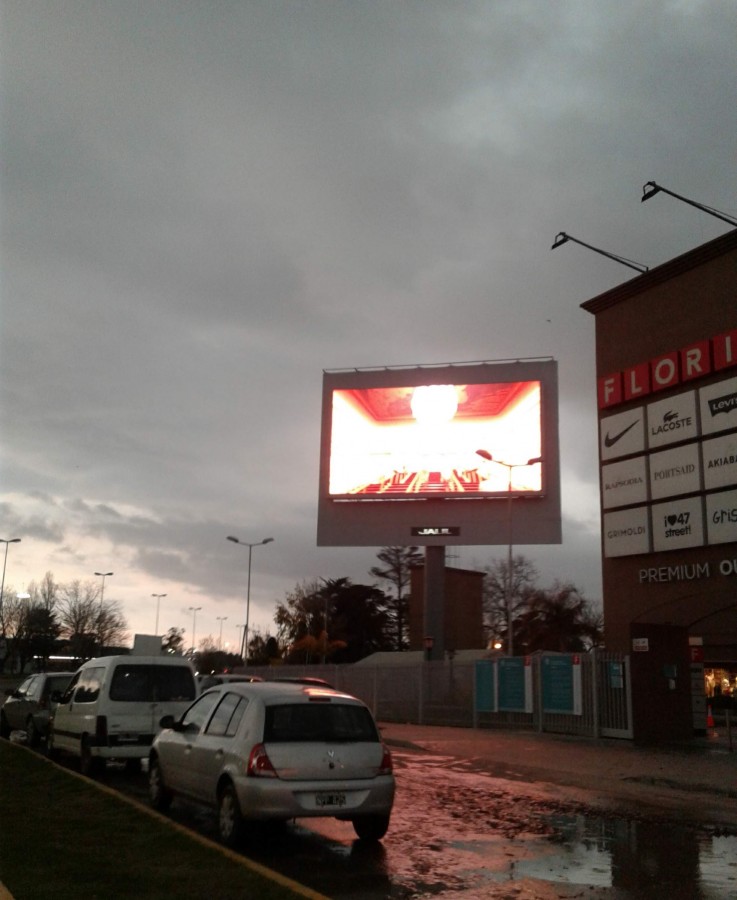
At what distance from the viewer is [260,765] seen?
891 cm

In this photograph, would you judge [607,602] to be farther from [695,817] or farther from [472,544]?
[695,817]

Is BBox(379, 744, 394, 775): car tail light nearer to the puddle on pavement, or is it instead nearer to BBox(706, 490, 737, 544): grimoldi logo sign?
the puddle on pavement

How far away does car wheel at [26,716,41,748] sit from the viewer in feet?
64.5

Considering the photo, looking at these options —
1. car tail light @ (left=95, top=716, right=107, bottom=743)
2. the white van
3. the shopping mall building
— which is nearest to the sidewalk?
the shopping mall building

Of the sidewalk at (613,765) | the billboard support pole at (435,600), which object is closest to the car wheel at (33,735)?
the sidewalk at (613,765)

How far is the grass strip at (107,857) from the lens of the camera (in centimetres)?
674

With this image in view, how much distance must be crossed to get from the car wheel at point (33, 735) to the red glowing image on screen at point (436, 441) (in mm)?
20987

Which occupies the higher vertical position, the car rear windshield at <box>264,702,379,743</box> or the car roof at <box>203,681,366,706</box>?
the car roof at <box>203,681,366,706</box>

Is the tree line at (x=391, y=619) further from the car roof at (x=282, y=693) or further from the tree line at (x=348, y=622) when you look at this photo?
the car roof at (x=282, y=693)

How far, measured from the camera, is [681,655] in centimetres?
2327

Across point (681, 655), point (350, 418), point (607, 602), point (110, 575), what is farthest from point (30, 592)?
point (681, 655)

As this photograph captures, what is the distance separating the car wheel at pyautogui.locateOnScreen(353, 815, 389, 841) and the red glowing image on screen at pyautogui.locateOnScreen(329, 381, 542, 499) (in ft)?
90.8

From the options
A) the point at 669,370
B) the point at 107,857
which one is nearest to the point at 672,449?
the point at 669,370

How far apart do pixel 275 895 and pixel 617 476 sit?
24829 millimetres
